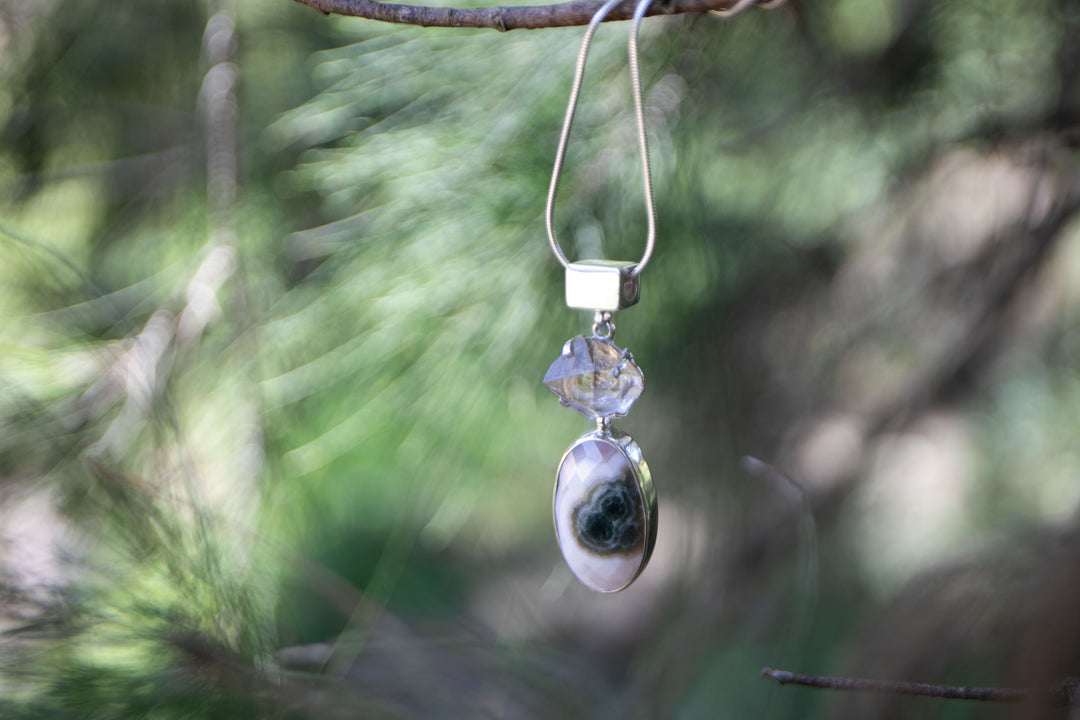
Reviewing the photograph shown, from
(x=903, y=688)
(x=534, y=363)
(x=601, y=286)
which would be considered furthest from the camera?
(x=534, y=363)

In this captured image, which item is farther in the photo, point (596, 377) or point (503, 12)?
point (596, 377)

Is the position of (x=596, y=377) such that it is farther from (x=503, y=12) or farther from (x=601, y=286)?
(x=503, y=12)

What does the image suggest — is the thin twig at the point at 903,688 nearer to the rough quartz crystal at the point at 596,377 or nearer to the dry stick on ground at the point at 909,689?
the dry stick on ground at the point at 909,689

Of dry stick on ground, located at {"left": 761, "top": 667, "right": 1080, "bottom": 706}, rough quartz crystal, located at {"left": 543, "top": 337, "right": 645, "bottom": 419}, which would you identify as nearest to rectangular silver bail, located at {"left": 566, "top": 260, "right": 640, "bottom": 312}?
→ rough quartz crystal, located at {"left": 543, "top": 337, "right": 645, "bottom": 419}

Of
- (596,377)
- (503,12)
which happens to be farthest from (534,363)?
(503,12)

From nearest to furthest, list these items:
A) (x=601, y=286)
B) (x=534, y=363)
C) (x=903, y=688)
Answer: (x=903, y=688) < (x=601, y=286) < (x=534, y=363)

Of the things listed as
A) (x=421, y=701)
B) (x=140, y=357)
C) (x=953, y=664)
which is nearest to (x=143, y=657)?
(x=421, y=701)
